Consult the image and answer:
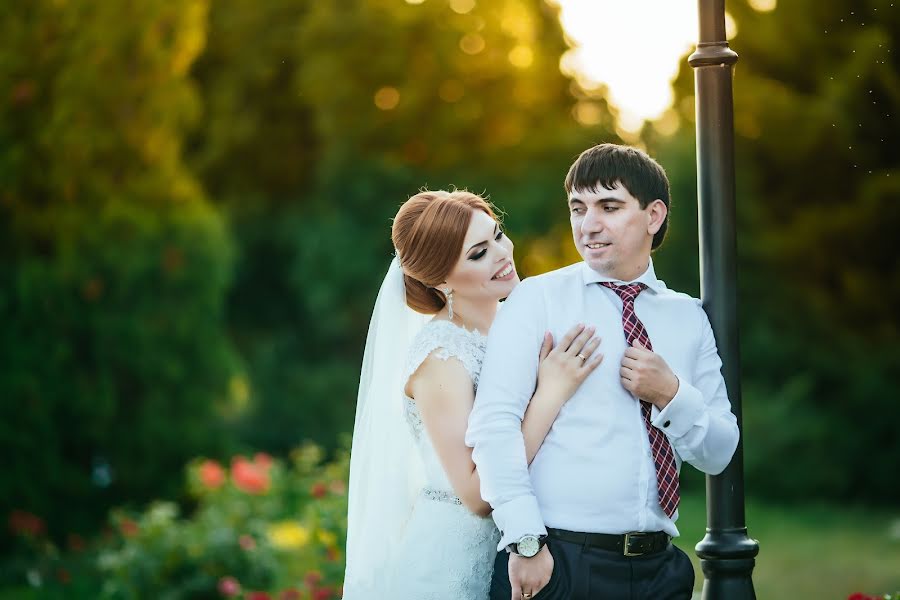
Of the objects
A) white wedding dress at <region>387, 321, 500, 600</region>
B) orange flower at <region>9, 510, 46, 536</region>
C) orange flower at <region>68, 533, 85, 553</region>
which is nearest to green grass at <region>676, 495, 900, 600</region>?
orange flower at <region>68, 533, 85, 553</region>

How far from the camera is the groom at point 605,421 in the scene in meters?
2.80

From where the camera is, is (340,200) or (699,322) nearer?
(699,322)

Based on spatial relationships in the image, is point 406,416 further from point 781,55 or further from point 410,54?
point 410,54

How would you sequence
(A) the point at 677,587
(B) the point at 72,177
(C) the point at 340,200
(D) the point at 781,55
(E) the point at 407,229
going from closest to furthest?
(A) the point at 677,587
(E) the point at 407,229
(B) the point at 72,177
(D) the point at 781,55
(C) the point at 340,200

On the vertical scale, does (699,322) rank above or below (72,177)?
below

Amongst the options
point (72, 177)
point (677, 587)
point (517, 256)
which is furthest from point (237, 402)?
point (677, 587)

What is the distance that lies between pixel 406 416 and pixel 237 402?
7.11 metres

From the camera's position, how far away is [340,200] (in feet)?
54.8

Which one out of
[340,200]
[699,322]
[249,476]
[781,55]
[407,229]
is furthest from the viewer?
[340,200]

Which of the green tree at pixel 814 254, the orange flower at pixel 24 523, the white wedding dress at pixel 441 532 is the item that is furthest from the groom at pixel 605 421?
the green tree at pixel 814 254

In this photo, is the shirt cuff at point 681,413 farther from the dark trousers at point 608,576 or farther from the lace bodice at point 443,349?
the lace bodice at point 443,349

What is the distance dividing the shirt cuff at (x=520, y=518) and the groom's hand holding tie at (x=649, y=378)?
402 mm

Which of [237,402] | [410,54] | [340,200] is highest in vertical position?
[410,54]

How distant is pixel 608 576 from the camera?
283 centimetres
